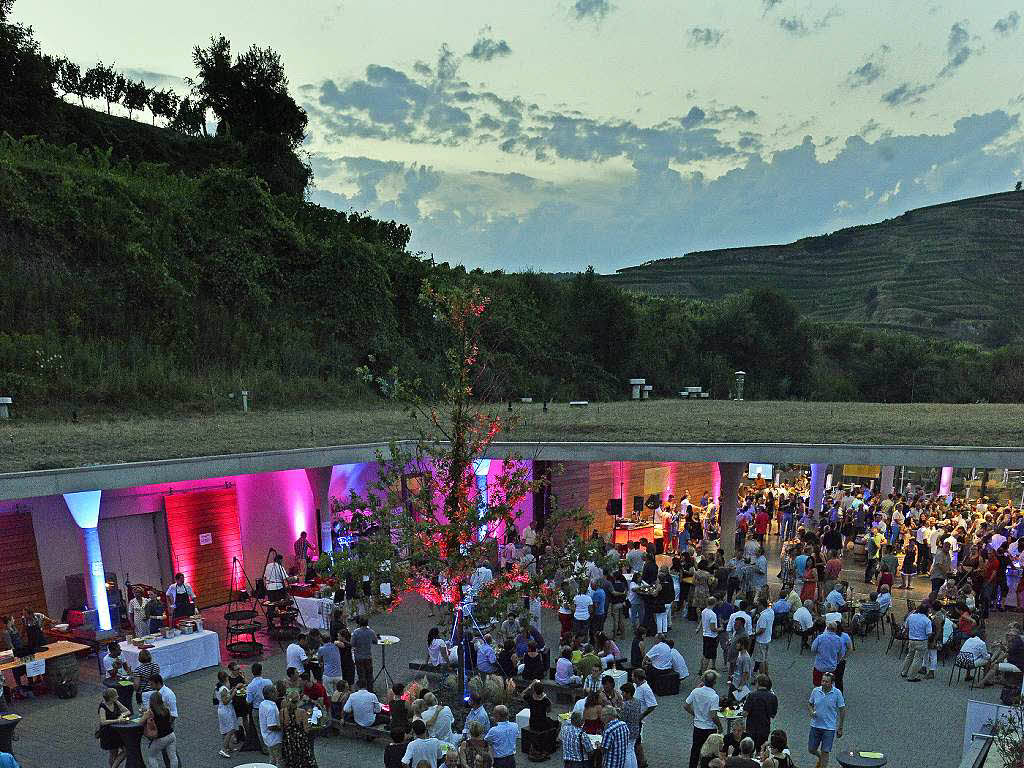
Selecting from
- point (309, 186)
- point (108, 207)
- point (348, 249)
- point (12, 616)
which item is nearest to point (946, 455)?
point (12, 616)

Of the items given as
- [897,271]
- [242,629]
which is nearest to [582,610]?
[242,629]

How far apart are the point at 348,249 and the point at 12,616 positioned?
1888 cm

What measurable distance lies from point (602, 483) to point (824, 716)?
11.4 meters

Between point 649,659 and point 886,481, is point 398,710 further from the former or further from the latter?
point 886,481

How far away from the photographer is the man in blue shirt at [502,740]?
7496 millimetres

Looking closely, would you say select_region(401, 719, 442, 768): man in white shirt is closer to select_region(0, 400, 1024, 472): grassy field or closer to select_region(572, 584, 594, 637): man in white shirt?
select_region(572, 584, 594, 637): man in white shirt

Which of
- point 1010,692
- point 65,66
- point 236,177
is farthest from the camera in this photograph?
point 65,66

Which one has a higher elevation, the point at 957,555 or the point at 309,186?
the point at 309,186

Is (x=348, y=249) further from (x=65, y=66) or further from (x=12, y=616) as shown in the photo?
(x=65, y=66)

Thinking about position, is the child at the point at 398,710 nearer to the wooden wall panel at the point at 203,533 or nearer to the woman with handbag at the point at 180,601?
the woman with handbag at the point at 180,601

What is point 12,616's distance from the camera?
11.7 m

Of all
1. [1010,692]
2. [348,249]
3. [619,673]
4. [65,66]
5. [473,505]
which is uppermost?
[65,66]

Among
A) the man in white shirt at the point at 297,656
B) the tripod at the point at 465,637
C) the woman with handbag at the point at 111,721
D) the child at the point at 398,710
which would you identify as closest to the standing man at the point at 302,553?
the man in white shirt at the point at 297,656

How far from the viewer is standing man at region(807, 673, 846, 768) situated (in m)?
7.98
